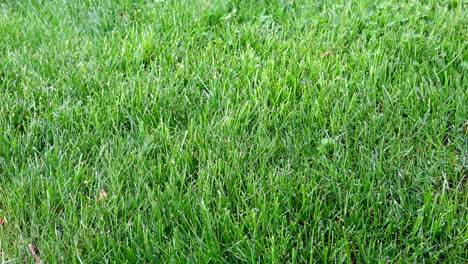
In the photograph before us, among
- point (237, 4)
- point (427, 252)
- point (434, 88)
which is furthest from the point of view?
point (237, 4)

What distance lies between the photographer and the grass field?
89.0 inches

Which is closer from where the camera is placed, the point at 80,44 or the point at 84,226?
the point at 84,226

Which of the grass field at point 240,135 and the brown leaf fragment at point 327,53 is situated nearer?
the grass field at point 240,135

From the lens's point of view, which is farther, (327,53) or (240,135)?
(327,53)

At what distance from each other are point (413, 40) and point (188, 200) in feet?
6.88

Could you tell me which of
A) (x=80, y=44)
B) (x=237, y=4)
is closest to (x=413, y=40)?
(x=237, y=4)

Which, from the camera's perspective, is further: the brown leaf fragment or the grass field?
the brown leaf fragment

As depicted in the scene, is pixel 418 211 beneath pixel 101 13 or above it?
beneath

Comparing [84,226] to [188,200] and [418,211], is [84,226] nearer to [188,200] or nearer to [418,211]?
[188,200]

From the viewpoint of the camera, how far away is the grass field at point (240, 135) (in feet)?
7.42

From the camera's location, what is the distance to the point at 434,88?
10.0ft

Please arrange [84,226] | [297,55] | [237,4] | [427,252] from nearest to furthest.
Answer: [427,252], [84,226], [297,55], [237,4]

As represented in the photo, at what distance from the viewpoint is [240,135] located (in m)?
2.87

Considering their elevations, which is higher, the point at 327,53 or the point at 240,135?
the point at 327,53
